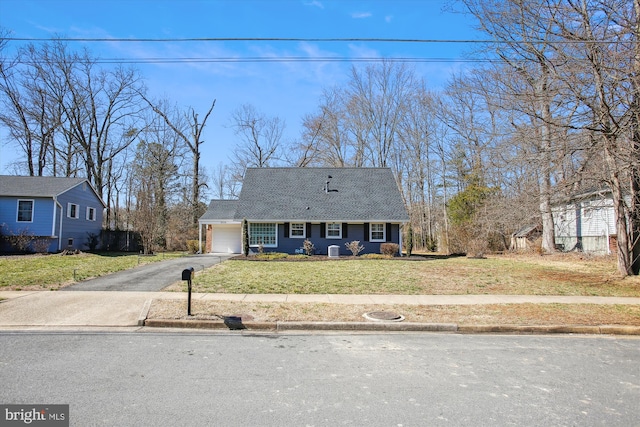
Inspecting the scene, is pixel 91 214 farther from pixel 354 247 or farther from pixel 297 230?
pixel 354 247

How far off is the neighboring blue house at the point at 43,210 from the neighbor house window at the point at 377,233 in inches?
808

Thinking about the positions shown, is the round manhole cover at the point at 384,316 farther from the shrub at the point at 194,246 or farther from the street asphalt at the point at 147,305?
the shrub at the point at 194,246

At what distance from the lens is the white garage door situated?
93.0 ft

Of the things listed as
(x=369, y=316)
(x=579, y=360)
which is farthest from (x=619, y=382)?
(x=369, y=316)

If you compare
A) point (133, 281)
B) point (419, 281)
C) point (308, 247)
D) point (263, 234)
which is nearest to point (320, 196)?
point (308, 247)

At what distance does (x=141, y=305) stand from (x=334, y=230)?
1701 cm

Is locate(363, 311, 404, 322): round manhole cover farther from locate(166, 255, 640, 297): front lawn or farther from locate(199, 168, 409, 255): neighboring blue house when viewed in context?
locate(199, 168, 409, 255): neighboring blue house

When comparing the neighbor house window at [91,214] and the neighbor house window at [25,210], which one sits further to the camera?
the neighbor house window at [91,214]

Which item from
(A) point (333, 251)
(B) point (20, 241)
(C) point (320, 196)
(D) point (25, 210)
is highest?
(C) point (320, 196)

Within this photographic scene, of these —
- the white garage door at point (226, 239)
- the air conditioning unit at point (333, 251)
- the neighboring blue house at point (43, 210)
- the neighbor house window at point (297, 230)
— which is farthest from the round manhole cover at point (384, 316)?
the neighboring blue house at point (43, 210)

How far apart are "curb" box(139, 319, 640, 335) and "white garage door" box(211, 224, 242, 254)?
67.6 feet

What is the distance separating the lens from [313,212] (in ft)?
83.8

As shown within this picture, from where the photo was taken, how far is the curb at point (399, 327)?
25.4 ft

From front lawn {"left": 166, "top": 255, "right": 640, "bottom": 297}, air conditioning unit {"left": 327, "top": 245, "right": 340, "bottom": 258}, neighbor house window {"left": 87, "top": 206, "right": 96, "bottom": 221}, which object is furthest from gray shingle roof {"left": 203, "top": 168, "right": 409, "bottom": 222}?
neighbor house window {"left": 87, "top": 206, "right": 96, "bottom": 221}
